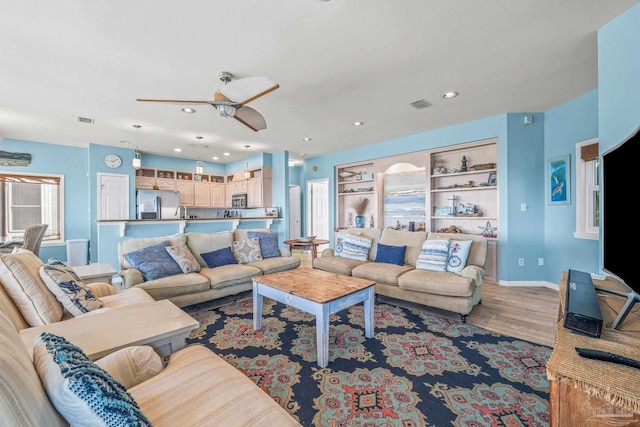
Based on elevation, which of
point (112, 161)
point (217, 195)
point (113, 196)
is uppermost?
point (112, 161)

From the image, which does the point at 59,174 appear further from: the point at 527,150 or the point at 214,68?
the point at 527,150

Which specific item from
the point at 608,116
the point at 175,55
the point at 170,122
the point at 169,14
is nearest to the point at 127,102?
the point at 170,122

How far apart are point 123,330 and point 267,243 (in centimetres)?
286

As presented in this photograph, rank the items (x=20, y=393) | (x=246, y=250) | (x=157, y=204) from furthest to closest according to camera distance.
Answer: (x=157, y=204), (x=246, y=250), (x=20, y=393)

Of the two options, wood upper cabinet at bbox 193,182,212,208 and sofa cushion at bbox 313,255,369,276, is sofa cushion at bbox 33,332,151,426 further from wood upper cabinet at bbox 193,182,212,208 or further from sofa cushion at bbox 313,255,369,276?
wood upper cabinet at bbox 193,182,212,208

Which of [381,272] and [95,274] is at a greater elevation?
[95,274]

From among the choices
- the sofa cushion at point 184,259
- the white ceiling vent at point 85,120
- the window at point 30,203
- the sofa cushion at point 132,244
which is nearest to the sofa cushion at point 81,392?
the sofa cushion at point 184,259

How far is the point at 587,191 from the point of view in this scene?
3568mm

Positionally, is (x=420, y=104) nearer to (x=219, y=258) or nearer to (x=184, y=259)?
(x=219, y=258)

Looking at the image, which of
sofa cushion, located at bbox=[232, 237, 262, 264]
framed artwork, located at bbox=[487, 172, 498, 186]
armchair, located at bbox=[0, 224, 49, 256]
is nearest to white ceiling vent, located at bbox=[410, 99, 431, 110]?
framed artwork, located at bbox=[487, 172, 498, 186]

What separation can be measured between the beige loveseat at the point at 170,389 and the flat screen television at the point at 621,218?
5.50 ft

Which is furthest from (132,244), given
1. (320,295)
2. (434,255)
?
(434,255)

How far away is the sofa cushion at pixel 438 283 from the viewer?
274cm

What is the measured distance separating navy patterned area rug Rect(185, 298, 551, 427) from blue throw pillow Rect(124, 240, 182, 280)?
737 mm
